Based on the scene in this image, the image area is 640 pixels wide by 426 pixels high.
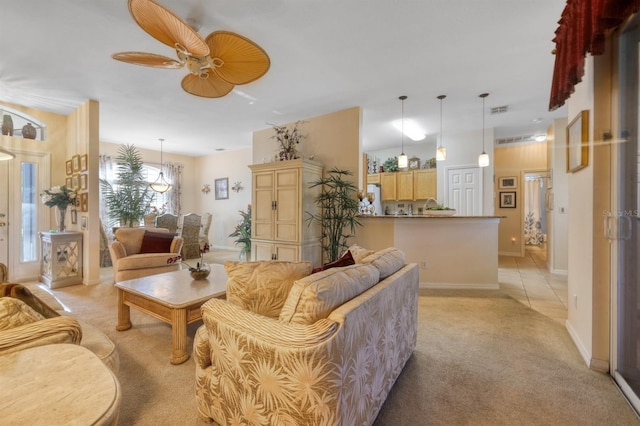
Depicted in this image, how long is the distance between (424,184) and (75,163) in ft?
20.9

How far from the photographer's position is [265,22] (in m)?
2.42

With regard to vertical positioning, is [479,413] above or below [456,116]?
below

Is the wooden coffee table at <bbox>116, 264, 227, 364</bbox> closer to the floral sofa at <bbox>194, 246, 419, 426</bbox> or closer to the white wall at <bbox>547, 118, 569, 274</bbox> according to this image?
the floral sofa at <bbox>194, 246, 419, 426</bbox>

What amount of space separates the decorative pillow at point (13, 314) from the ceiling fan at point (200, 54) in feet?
5.09

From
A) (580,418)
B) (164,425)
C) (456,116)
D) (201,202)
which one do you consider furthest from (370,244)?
(201,202)

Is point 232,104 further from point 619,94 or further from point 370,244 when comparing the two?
point 619,94

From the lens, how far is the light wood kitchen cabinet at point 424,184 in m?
6.17

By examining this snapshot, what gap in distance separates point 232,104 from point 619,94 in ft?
13.6

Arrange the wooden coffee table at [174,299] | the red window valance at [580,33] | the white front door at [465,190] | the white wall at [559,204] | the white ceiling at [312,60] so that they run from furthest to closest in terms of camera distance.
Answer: the white front door at [465,190]
the white wall at [559,204]
the white ceiling at [312,60]
the wooden coffee table at [174,299]
the red window valance at [580,33]

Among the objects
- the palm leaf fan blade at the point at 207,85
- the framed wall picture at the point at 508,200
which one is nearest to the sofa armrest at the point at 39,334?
the palm leaf fan blade at the point at 207,85

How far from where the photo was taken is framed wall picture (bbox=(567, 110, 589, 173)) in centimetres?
207

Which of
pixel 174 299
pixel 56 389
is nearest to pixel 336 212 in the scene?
pixel 174 299

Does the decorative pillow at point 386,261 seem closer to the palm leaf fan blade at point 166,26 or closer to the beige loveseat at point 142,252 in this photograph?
the palm leaf fan blade at point 166,26

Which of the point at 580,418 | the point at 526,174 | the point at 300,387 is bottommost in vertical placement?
the point at 580,418
